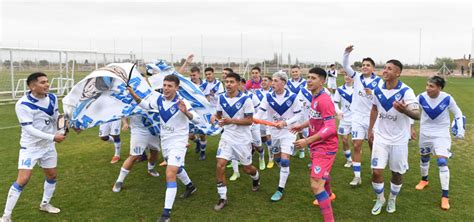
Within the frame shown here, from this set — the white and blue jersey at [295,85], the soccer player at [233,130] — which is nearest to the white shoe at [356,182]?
the soccer player at [233,130]

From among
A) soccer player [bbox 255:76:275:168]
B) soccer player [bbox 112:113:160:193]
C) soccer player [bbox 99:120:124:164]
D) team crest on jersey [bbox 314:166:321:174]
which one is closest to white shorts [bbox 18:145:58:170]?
soccer player [bbox 112:113:160:193]

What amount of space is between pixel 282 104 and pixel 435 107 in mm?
2499

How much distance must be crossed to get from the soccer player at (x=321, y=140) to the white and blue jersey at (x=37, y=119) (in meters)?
3.49

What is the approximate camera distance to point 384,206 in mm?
5695

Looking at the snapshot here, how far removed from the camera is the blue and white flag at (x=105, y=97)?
5949mm

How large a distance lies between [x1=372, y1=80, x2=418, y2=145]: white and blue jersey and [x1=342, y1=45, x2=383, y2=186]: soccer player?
1.26 metres

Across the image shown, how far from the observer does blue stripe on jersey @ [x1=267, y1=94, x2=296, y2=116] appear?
→ 652 centimetres

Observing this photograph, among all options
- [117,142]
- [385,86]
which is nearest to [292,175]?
[385,86]

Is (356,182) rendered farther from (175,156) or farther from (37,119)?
(37,119)

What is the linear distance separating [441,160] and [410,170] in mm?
1925

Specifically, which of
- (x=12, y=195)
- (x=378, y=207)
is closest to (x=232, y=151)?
(x=378, y=207)

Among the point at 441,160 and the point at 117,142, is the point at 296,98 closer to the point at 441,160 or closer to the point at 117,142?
the point at 441,160

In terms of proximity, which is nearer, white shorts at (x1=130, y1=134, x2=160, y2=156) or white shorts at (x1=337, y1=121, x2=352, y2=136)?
white shorts at (x1=130, y1=134, x2=160, y2=156)

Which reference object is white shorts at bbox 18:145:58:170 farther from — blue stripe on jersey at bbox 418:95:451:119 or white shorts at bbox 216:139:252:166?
blue stripe on jersey at bbox 418:95:451:119
